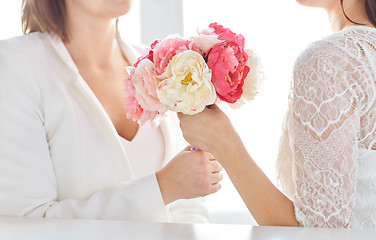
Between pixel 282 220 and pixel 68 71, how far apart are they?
86 cm

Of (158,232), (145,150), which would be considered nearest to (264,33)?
(145,150)

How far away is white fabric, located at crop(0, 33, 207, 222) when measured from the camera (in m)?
1.55

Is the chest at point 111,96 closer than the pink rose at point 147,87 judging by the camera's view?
No

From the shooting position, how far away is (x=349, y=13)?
1430 mm

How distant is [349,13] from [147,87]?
60 cm

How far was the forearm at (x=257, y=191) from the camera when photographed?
1.27 metres

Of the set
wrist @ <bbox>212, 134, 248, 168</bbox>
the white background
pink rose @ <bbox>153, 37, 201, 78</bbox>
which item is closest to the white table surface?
wrist @ <bbox>212, 134, 248, 168</bbox>

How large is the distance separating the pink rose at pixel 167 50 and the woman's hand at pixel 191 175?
13.7 inches

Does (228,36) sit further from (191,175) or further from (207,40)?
(191,175)

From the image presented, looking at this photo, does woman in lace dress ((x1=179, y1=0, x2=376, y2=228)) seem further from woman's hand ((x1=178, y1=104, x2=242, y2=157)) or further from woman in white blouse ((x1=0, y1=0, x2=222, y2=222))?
woman in white blouse ((x1=0, y1=0, x2=222, y2=222))

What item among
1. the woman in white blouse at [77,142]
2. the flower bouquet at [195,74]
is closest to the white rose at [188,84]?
the flower bouquet at [195,74]

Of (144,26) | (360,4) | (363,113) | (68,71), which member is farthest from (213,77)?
(144,26)

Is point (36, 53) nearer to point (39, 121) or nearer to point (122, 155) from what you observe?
point (39, 121)

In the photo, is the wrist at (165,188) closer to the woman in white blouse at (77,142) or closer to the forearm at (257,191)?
the woman in white blouse at (77,142)
